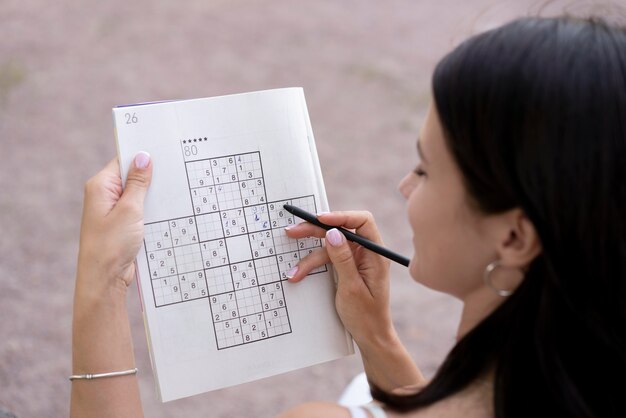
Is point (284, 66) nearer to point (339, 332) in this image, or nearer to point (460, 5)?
point (460, 5)

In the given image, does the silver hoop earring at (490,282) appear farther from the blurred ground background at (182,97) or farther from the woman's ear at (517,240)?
the blurred ground background at (182,97)

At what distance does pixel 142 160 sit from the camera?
964mm

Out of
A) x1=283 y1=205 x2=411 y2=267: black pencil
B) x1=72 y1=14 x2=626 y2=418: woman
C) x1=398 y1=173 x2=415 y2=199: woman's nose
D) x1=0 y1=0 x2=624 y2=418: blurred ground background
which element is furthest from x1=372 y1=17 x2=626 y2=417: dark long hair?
x1=0 y1=0 x2=624 y2=418: blurred ground background

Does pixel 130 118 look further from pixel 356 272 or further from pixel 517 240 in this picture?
pixel 517 240

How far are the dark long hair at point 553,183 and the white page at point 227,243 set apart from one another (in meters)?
0.31

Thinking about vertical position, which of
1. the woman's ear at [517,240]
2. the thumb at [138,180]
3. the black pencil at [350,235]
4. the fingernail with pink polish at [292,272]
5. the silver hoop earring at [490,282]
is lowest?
the silver hoop earring at [490,282]

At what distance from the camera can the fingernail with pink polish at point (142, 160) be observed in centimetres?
96

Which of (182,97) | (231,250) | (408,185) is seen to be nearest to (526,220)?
(408,185)

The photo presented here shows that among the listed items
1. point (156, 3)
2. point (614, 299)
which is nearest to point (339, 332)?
point (614, 299)

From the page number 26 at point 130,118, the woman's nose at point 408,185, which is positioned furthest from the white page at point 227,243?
the woman's nose at point 408,185

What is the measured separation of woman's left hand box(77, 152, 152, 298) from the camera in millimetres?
914

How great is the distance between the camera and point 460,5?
11.9 feet

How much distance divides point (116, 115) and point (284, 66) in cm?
206

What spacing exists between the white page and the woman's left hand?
0.02 m
